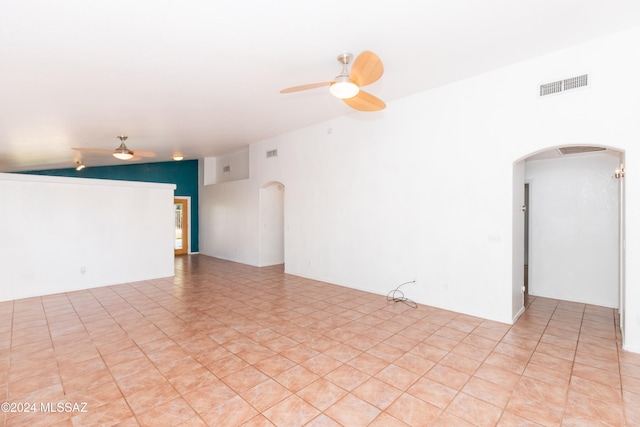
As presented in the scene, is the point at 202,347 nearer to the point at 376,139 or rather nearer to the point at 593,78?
the point at 376,139

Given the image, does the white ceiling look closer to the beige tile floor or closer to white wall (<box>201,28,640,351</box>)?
white wall (<box>201,28,640,351</box>)

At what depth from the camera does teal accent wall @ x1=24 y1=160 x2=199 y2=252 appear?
927 cm

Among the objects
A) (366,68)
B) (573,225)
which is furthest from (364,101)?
(573,225)

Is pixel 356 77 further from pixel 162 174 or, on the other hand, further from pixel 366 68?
pixel 162 174

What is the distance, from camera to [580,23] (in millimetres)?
2957

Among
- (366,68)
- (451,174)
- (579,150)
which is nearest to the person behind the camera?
(366,68)

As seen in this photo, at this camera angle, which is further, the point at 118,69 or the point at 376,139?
the point at 376,139

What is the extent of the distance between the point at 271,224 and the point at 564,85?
6.68 m

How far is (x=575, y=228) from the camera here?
16.1ft

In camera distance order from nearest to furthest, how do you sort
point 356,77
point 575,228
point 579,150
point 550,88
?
point 356,77 → point 550,88 → point 579,150 → point 575,228

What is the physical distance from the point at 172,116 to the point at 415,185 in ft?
13.8

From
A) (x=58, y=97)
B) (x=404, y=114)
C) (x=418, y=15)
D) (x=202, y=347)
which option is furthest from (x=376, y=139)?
(x=58, y=97)

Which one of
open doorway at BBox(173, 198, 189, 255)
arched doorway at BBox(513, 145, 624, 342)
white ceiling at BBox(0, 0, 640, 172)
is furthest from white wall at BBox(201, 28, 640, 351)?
open doorway at BBox(173, 198, 189, 255)

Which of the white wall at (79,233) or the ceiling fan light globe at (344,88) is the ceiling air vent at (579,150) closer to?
the ceiling fan light globe at (344,88)
